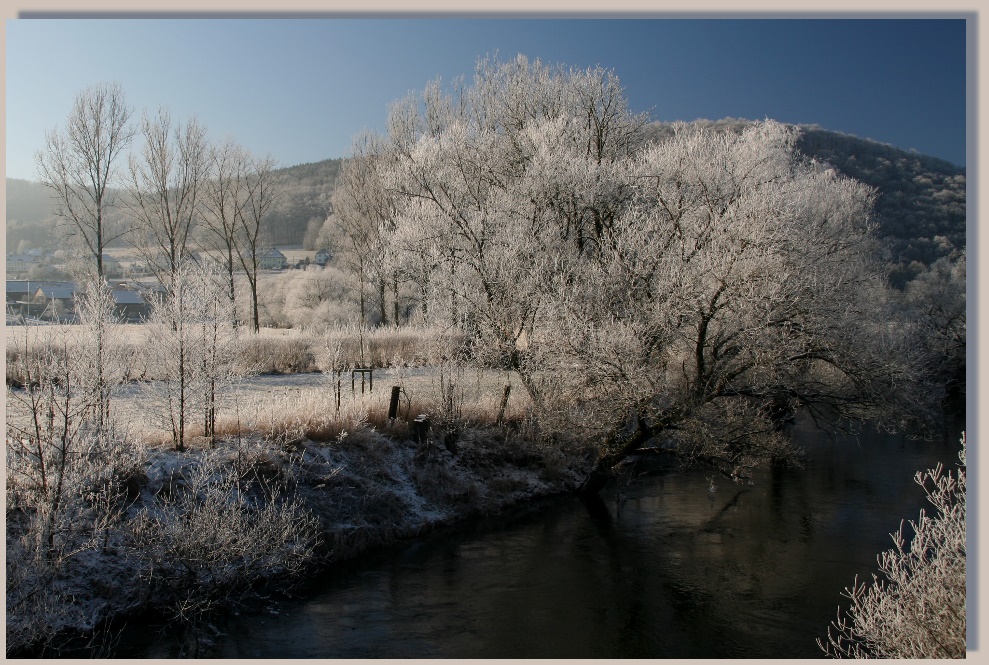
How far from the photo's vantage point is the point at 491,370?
1759 centimetres

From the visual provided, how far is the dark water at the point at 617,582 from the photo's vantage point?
7961mm

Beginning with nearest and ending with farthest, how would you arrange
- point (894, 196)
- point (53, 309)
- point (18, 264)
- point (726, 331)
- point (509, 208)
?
point (53, 309) → point (18, 264) → point (726, 331) → point (509, 208) → point (894, 196)

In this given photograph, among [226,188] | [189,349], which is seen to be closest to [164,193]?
[226,188]

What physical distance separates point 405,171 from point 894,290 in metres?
17.1

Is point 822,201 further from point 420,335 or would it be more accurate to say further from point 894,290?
point 420,335

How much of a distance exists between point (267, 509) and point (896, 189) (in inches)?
1076

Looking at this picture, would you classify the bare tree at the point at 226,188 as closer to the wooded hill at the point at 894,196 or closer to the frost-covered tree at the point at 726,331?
the wooded hill at the point at 894,196

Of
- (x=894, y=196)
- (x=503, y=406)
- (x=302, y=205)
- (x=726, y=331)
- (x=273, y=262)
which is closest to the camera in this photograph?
(x=726, y=331)

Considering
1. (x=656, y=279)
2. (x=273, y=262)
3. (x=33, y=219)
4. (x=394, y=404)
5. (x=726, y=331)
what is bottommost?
(x=394, y=404)

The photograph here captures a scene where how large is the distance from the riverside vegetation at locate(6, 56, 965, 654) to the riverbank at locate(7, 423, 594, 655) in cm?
4

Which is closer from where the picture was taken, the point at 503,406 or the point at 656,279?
the point at 656,279

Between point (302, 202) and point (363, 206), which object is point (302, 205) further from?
A: point (363, 206)

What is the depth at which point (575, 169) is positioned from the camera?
54.0 feet

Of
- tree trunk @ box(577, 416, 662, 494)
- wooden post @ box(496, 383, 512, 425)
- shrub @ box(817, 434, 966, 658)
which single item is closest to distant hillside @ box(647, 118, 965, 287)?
wooden post @ box(496, 383, 512, 425)
